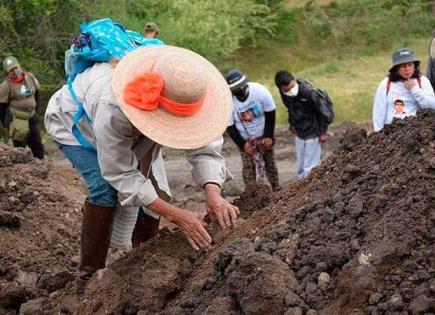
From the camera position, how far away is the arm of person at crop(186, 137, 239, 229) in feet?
16.0

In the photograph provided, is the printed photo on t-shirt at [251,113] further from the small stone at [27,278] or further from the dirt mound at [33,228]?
the small stone at [27,278]

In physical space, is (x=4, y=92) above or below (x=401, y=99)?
below

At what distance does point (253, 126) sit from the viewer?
31.0ft

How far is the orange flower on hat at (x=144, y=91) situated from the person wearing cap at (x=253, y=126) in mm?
4647

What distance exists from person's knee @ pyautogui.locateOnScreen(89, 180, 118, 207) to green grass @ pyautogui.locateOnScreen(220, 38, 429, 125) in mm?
11922

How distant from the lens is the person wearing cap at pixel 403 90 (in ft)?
24.5

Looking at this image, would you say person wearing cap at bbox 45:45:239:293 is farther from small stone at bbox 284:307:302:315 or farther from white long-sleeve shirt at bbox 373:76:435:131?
white long-sleeve shirt at bbox 373:76:435:131

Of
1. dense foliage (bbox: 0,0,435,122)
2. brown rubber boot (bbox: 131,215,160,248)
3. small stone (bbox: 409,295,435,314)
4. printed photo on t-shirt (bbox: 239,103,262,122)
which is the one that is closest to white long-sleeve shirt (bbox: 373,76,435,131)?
printed photo on t-shirt (bbox: 239,103,262,122)

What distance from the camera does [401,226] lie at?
3875mm

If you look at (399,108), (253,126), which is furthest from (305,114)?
(399,108)

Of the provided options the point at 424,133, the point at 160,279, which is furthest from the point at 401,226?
the point at 160,279

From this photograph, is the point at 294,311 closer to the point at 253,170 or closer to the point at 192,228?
the point at 192,228

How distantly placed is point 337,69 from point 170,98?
74.1ft

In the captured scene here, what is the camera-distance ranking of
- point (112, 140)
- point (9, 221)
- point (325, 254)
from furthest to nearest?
point (9, 221) < point (112, 140) < point (325, 254)
